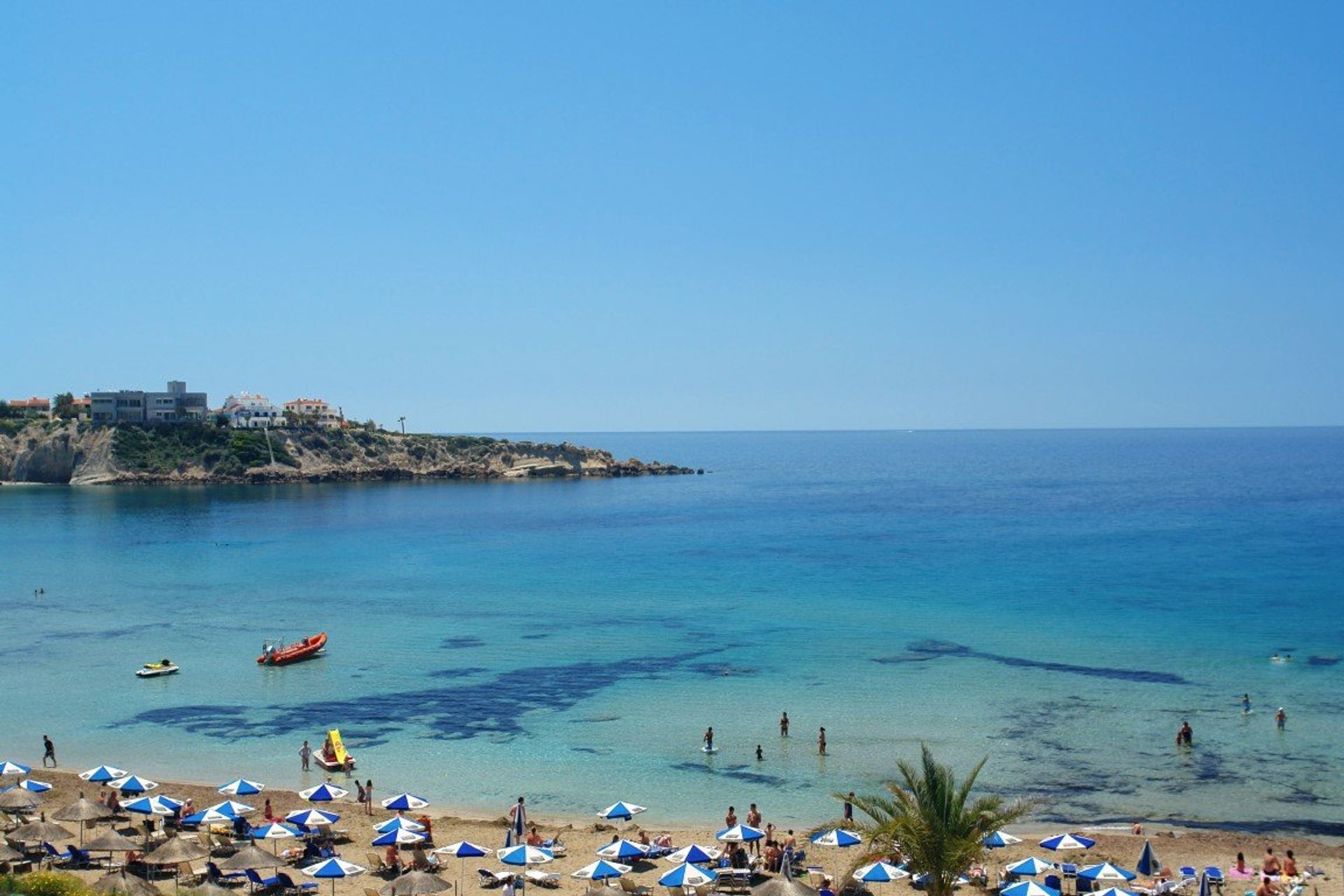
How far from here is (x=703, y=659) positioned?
52812mm

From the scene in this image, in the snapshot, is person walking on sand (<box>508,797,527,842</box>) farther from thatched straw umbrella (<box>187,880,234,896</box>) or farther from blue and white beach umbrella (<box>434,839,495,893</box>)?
thatched straw umbrella (<box>187,880,234,896</box>)

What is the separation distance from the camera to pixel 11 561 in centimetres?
8631

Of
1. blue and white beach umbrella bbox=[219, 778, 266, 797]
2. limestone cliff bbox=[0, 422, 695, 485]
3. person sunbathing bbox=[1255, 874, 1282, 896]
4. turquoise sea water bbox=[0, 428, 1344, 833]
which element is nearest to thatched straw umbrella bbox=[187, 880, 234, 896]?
blue and white beach umbrella bbox=[219, 778, 266, 797]

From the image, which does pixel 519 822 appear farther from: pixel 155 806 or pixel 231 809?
pixel 155 806

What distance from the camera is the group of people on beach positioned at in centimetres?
3816

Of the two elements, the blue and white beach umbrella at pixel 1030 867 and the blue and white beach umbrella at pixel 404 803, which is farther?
the blue and white beach umbrella at pixel 404 803

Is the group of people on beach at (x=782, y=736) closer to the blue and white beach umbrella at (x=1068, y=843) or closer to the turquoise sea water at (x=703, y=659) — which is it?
the turquoise sea water at (x=703, y=659)

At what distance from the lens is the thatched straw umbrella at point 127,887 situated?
22.3m

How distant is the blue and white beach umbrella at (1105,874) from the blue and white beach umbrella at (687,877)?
8350mm

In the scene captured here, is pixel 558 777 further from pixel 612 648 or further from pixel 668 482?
pixel 668 482

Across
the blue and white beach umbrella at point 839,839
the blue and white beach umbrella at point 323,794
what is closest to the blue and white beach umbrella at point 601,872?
the blue and white beach umbrella at point 839,839

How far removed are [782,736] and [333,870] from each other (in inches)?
718

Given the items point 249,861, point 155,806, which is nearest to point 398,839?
point 249,861

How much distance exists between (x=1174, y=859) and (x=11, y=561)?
84657 millimetres
